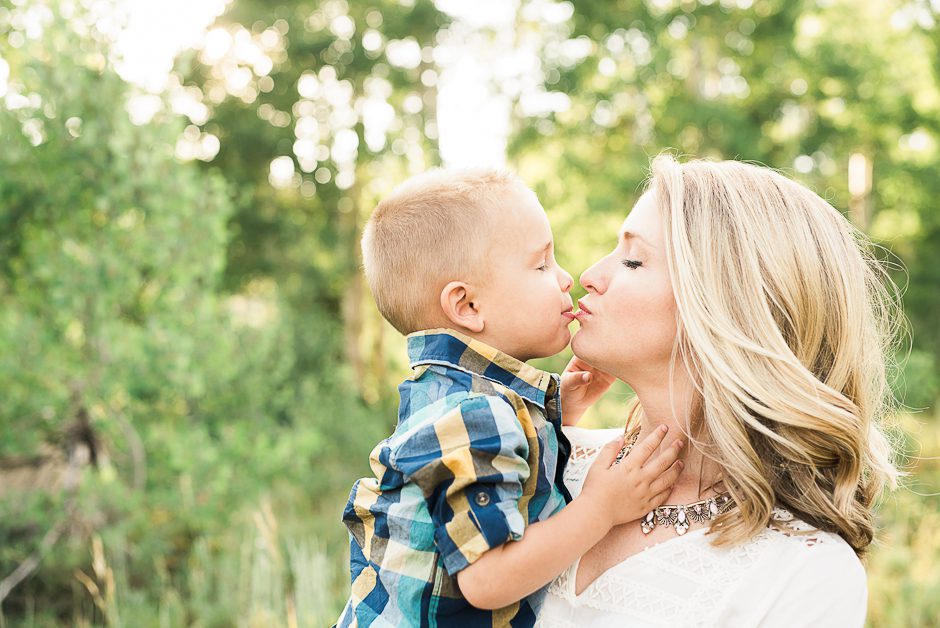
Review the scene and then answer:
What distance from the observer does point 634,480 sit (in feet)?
5.87

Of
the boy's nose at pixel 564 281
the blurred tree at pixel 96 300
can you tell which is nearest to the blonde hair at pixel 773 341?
the boy's nose at pixel 564 281

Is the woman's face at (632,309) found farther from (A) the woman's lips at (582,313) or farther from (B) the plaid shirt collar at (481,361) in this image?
(B) the plaid shirt collar at (481,361)

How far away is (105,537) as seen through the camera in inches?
211

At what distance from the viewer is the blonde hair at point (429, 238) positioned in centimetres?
193

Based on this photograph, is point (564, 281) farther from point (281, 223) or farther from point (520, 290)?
point (281, 223)

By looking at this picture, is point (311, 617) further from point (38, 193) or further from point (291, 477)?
point (38, 193)

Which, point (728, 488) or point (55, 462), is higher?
point (728, 488)

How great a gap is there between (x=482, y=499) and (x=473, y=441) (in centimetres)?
11

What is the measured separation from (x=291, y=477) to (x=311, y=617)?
2558mm

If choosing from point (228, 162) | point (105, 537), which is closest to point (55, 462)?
point (105, 537)

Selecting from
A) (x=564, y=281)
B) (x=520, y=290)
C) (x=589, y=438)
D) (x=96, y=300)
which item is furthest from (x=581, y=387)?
(x=96, y=300)

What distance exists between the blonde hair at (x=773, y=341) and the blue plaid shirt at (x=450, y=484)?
14.5 inches

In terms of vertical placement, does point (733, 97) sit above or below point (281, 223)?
above

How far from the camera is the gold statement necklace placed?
72.7 inches
